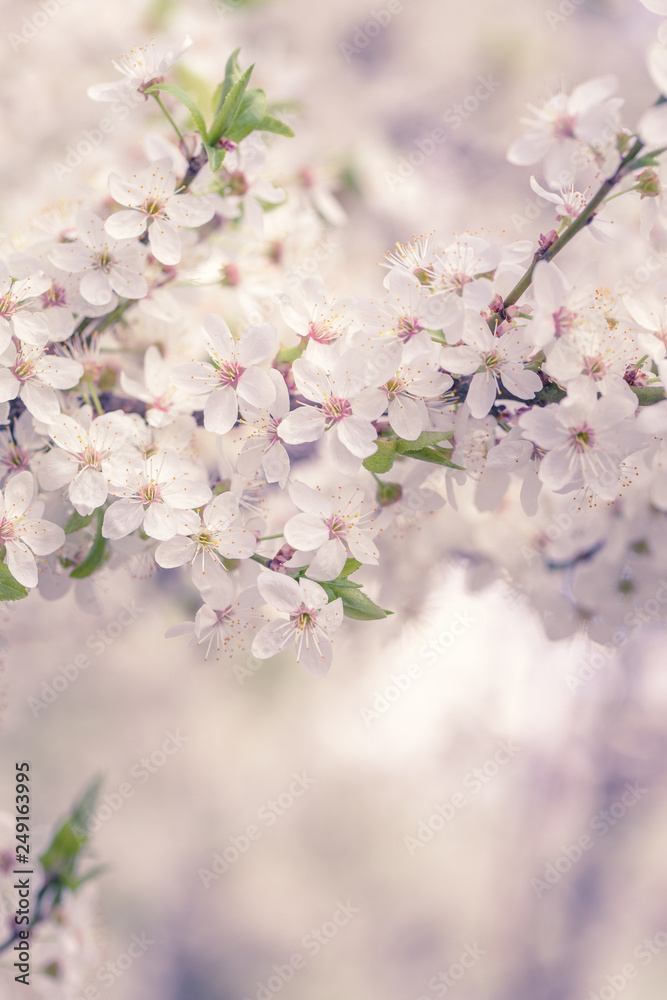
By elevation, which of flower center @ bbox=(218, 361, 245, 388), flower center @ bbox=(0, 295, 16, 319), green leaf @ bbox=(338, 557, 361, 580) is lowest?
green leaf @ bbox=(338, 557, 361, 580)

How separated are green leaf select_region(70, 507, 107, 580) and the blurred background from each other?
1.22m

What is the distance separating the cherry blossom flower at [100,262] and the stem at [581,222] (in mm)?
341

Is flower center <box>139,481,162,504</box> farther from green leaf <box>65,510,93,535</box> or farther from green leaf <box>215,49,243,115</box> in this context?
green leaf <box>215,49,243,115</box>

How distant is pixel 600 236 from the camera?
582mm

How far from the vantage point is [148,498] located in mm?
586

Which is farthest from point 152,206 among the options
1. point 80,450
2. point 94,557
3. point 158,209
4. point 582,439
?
point 582,439

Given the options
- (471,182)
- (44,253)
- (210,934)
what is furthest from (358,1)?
(210,934)

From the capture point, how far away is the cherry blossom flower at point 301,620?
0.57 meters

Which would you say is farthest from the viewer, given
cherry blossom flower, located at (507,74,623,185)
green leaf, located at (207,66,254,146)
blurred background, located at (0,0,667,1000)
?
blurred background, located at (0,0,667,1000)

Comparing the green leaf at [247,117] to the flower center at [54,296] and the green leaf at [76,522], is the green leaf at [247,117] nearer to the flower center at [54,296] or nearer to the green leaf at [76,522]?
the flower center at [54,296]

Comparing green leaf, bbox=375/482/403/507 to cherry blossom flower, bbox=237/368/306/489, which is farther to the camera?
green leaf, bbox=375/482/403/507

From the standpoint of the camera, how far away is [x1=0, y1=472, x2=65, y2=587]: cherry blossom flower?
0.60 meters

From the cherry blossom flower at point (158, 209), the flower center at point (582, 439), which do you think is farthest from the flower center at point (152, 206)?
the flower center at point (582, 439)

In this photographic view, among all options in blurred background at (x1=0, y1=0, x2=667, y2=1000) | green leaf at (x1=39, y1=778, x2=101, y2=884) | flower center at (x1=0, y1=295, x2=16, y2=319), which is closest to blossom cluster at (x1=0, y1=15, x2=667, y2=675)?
flower center at (x1=0, y1=295, x2=16, y2=319)
